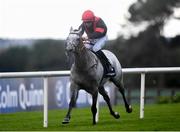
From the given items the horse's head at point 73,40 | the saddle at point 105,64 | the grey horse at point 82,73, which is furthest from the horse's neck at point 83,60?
the saddle at point 105,64

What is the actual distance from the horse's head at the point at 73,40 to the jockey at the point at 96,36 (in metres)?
0.71

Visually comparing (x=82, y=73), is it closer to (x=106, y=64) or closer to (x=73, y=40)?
(x=73, y=40)

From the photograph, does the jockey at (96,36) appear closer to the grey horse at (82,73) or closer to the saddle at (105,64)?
the saddle at (105,64)

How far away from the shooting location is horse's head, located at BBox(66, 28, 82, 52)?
10.7 metres

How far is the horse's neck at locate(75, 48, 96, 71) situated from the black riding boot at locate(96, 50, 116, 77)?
24.2 inches

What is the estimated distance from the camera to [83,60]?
36.8 feet

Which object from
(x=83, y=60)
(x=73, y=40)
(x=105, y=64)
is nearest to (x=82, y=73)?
(x=83, y=60)

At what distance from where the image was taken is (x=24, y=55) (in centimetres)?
3238

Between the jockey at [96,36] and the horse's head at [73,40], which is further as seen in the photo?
the jockey at [96,36]

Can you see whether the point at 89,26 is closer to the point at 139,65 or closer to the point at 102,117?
the point at 102,117

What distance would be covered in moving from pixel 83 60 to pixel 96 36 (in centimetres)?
82

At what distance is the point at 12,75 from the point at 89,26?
57.6 inches

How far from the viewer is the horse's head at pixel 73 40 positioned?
10.7 meters

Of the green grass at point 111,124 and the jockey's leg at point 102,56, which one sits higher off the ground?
the jockey's leg at point 102,56
